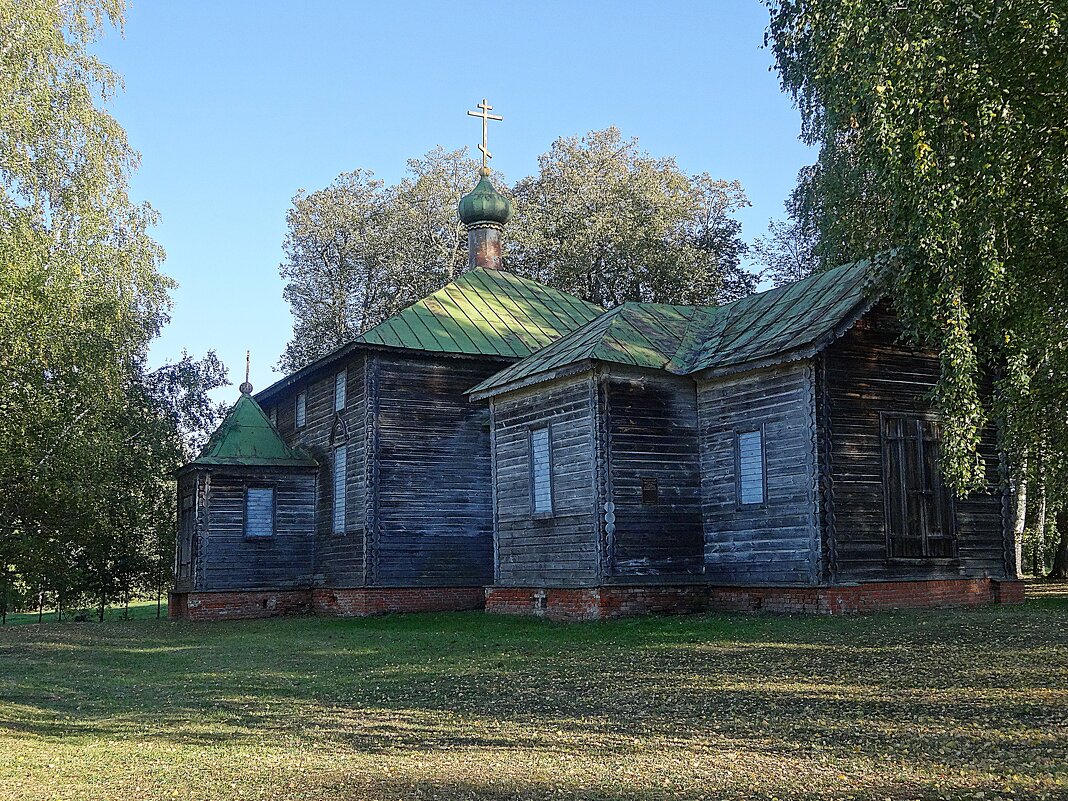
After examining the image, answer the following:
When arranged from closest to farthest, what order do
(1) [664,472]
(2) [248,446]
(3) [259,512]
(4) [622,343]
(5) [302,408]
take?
(1) [664,472]
(4) [622,343]
(3) [259,512]
(2) [248,446]
(5) [302,408]

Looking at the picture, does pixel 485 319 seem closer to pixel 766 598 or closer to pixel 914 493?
pixel 766 598

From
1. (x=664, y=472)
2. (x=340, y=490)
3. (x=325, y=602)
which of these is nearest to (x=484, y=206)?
(x=340, y=490)

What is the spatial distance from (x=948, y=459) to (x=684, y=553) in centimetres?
816

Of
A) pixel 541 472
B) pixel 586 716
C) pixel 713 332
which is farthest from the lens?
pixel 713 332

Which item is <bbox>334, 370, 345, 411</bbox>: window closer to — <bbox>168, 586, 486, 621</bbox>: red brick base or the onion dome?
<bbox>168, 586, 486, 621</bbox>: red brick base

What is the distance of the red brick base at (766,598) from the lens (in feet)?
62.4

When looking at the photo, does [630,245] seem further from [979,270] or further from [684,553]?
[979,270]

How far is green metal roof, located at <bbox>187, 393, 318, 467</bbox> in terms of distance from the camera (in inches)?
1176

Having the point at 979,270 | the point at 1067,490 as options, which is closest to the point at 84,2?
the point at 979,270

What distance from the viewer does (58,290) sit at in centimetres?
2331

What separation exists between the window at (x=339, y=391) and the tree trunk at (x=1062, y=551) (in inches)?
729

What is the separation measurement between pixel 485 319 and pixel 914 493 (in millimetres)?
13419

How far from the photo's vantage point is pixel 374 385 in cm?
2712

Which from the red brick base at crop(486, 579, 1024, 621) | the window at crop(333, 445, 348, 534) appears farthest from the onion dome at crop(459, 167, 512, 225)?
the red brick base at crop(486, 579, 1024, 621)
